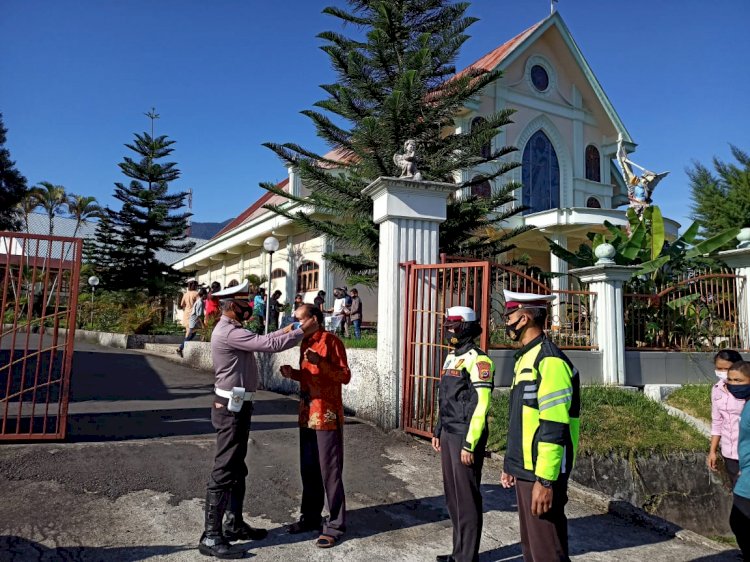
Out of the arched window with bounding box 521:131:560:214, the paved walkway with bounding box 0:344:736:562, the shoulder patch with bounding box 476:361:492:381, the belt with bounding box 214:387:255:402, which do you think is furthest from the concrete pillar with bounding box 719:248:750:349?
the arched window with bounding box 521:131:560:214

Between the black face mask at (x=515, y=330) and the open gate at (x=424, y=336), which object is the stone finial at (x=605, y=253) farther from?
the black face mask at (x=515, y=330)

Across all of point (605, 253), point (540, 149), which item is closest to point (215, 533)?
point (605, 253)

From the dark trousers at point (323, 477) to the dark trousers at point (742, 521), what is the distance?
8.13 ft

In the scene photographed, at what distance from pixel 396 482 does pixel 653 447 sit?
3094 mm

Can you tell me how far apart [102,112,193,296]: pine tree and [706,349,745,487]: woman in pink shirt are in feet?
72.4

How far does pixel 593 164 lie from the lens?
72.1 feet

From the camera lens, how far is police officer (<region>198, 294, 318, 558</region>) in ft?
11.8

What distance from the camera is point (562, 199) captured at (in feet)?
67.5

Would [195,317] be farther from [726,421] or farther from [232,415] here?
[726,421]

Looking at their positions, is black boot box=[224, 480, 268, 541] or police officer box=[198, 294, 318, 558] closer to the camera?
police officer box=[198, 294, 318, 558]

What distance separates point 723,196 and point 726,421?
1926cm

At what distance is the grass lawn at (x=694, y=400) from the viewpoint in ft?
24.1

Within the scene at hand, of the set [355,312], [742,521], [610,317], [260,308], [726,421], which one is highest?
[260,308]

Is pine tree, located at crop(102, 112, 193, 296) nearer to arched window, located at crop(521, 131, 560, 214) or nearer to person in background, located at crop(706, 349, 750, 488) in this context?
arched window, located at crop(521, 131, 560, 214)
